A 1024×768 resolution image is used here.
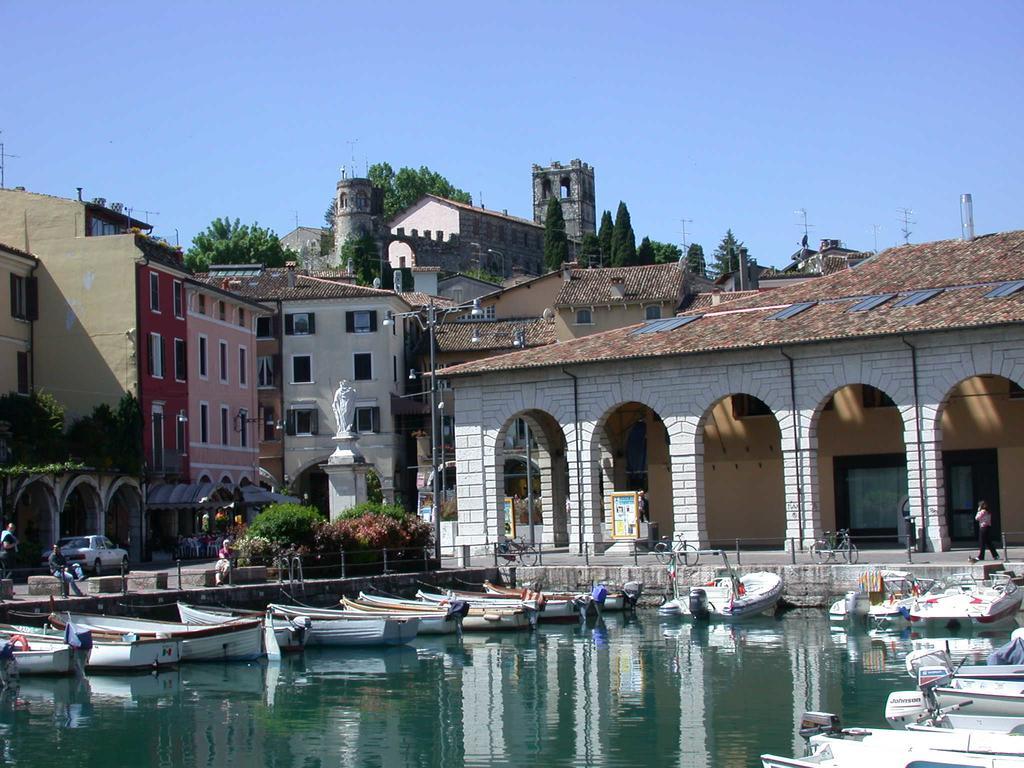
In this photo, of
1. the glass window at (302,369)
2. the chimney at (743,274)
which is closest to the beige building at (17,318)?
the glass window at (302,369)

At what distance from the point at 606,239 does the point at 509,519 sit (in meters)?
82.4

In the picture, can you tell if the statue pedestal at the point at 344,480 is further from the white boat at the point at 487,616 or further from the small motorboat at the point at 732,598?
the small motorboat at the point at 732,598

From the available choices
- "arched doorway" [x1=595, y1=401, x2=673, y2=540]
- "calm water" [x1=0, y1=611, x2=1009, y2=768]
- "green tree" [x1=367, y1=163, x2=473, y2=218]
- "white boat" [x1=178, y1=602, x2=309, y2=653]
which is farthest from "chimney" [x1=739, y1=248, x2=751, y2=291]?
"green tree" [x1=367, y1=163, x2=473, y2=218]

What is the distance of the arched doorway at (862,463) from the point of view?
45750 millimetres

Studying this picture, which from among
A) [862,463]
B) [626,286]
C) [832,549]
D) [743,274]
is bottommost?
[832,549]

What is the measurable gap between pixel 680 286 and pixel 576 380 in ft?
111

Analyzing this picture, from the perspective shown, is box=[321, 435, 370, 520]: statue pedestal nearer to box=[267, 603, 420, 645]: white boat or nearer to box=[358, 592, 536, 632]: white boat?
box=[358, 592, 536, 632]: white boat

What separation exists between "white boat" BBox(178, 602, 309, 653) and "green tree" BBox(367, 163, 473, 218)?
14478cm

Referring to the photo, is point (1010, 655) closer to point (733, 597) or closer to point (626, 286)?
point (733, 597)

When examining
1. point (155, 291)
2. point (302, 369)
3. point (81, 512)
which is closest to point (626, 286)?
point (302, 369)

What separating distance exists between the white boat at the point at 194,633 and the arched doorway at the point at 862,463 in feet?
63.4

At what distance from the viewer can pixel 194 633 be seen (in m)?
31.2

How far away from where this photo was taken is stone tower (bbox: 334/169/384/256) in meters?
147

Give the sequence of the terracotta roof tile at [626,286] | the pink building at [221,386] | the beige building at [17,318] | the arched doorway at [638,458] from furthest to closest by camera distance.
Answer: the terracotta roof tile at [626,286] → the pink building at [221,386] → the beige building at [17,318] → the arched doorway at [638,458]
